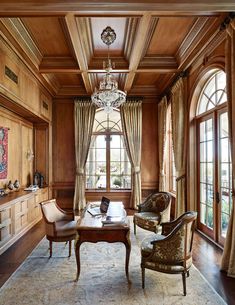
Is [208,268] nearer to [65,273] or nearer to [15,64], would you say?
[65,273]

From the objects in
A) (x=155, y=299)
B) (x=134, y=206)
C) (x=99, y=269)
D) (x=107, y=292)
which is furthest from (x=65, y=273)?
(x=134, y=206)

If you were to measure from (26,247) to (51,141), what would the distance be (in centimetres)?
373

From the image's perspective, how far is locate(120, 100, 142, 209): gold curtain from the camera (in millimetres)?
7332

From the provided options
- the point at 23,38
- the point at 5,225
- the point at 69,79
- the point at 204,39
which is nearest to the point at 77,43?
the point at 23,38

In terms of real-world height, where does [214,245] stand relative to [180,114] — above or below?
below

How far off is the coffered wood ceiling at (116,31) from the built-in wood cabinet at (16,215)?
2701mm

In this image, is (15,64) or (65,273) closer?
(65,273)

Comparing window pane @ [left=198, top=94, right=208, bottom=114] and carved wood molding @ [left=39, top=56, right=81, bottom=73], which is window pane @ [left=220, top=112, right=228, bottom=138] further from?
carved wood molding @ [left=39, top=56, right=81, bottom=73]

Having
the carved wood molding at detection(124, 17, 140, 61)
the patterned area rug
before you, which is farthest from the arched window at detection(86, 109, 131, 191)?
the patterned area rug

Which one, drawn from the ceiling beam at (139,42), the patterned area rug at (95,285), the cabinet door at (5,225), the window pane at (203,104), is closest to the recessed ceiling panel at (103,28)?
the ceiling beam at (139,42)

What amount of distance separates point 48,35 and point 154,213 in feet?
A: 12.8

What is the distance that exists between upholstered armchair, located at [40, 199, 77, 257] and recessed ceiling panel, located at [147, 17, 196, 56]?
3.52m

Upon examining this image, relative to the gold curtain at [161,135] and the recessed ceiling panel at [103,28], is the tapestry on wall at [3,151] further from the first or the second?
the gold curtain at [161,135]

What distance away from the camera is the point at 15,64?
4441mm
